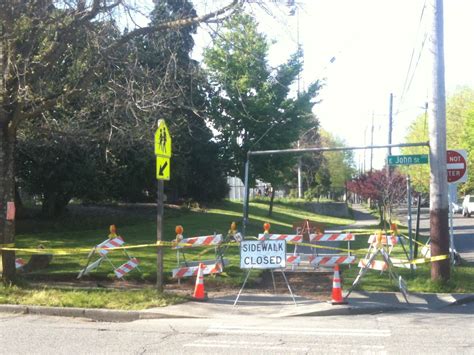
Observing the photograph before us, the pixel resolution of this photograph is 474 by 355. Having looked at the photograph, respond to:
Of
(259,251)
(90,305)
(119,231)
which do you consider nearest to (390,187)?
(119,231)

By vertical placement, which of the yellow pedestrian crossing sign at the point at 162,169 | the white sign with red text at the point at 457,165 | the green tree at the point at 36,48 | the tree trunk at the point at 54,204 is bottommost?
the tree trunk at the point at 54,204

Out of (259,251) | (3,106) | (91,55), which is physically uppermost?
(91,55)

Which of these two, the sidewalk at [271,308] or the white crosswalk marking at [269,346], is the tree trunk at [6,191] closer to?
the sidewalk at [271,308]

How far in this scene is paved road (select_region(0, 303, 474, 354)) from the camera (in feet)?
23.4

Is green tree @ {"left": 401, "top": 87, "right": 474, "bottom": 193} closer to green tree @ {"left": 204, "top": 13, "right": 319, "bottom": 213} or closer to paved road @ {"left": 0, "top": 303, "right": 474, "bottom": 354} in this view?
green tree @ {"left": 204, "top": 13, "right": 319, "bottom": 213}

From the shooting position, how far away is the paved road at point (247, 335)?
7.12 metres

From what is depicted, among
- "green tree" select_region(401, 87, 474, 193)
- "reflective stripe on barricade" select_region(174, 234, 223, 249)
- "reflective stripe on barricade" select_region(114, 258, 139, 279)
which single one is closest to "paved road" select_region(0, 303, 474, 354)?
"reflective stripe on barricade" select_region(114, 258, 139, 279)

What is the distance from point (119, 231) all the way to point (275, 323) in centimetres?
1572

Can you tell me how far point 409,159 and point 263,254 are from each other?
4587 millimetres

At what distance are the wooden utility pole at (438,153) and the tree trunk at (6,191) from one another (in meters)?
8.82

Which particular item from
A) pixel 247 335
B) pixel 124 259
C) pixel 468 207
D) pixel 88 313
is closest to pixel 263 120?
pixel 124 259

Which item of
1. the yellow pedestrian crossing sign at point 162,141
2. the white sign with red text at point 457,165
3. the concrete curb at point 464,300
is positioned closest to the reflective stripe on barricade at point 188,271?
the yellow pedestrian crossing sign at point 162,141

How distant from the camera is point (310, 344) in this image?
7.38 metres

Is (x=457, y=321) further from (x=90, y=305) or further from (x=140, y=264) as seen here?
(x=140, y=264)
